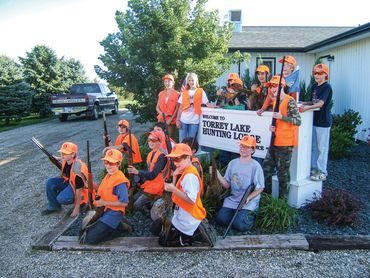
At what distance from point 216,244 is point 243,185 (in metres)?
0.91

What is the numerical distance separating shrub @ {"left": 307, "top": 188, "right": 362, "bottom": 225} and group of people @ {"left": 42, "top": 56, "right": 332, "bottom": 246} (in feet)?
1.43

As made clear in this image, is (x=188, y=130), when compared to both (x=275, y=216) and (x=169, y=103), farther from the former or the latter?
(x=275, y=216)

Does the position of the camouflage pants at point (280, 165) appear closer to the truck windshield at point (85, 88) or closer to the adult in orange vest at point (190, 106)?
the adult in orange vest at point (190, 106)

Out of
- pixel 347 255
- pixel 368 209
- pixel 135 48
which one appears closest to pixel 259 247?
pixel 347 255

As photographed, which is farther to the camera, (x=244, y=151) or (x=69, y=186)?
(x=69, y=186)

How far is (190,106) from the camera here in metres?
6.75

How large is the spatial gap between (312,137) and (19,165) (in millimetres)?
7012

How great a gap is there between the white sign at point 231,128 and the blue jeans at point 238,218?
1046 millimetres

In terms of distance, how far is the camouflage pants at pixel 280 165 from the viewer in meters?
5.04

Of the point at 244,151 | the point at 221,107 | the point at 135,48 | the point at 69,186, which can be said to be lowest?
the point at 69,186

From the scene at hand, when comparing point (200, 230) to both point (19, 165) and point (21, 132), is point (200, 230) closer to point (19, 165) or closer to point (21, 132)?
point (19, 165)

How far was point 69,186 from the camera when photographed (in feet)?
18.8

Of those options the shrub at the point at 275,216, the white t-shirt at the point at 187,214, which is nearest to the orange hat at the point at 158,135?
the white t-shirt at the point at 187,214

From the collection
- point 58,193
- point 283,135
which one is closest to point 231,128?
point 283,135
